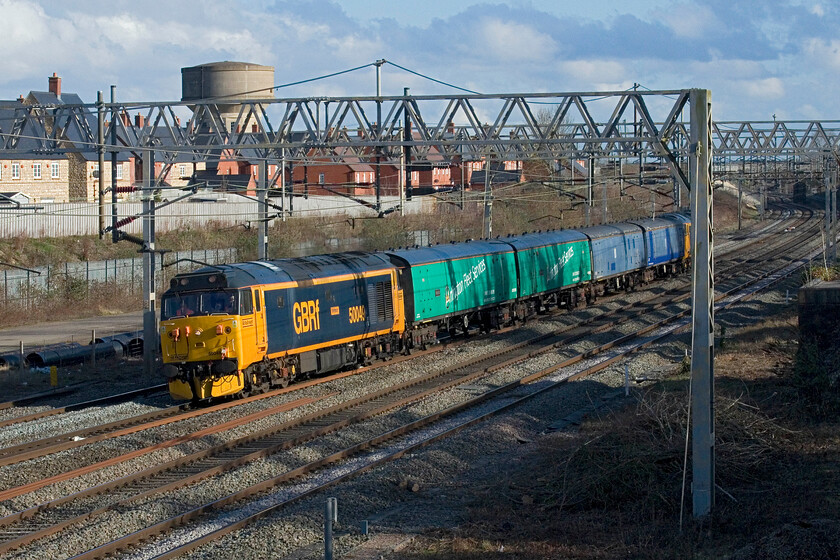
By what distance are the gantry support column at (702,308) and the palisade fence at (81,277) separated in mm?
25940

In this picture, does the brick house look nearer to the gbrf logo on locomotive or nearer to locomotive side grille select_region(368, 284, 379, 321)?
locomotive side grille select_region(368, 284, 379, 321)

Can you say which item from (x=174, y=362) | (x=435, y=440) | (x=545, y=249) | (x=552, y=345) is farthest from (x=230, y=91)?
(x=435, y=440)

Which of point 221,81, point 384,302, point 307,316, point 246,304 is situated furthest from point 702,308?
point 221,81

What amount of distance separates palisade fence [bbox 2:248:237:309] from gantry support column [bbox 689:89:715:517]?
85.1 feet

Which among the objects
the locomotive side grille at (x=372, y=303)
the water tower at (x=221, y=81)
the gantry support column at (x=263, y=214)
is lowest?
the locomotive side grille at (x=372, y=303)

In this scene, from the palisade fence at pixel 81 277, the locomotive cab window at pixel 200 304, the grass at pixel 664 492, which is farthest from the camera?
the palisade fence at pixel 81 277

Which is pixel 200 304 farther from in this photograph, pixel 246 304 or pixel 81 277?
pixel 81 277

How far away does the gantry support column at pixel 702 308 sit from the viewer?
11.9 metres

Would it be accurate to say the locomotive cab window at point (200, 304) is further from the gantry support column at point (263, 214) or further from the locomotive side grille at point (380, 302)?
the gantry support column at point (263, 214)

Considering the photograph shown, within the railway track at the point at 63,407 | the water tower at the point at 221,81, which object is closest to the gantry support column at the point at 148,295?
the railway track at the point at 63,407

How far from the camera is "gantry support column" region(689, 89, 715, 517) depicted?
11859 mm

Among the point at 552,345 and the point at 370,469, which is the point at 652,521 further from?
the point at 552,345

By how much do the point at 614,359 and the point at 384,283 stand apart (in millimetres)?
6208

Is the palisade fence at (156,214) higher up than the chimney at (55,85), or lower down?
lower down
